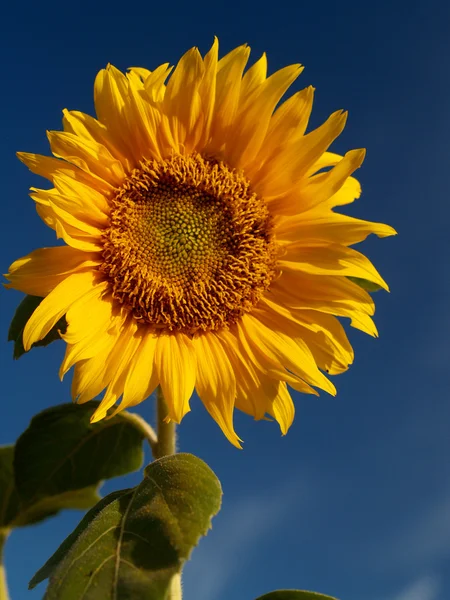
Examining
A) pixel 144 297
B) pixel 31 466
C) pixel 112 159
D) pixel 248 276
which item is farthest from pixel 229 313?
pixel 31 466

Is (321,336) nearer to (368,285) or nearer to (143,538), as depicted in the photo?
(368,285)

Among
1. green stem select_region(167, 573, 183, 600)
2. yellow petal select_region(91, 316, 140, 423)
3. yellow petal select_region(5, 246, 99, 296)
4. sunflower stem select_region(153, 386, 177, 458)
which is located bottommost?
green stem select_region(167, 573, 183, 600)

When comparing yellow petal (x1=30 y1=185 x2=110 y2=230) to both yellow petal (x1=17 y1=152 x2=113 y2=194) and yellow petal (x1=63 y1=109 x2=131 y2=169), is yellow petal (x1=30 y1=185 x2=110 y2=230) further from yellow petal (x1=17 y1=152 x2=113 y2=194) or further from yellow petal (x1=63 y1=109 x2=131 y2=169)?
yellow petal (x1=63 y1=109 x2=131 y2=169)

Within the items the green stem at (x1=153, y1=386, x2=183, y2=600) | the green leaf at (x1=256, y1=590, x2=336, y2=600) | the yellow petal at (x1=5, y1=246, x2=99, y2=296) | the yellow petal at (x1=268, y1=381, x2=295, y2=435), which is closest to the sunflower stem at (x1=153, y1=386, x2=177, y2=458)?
the green stem at (x1=153, y1=386, x2=183, y2=600)

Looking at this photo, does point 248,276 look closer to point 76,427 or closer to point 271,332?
point 271,332

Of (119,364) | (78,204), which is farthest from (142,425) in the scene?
(78,204)

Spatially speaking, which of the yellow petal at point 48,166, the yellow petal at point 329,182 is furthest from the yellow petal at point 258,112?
the yellow petal at point 48,166
